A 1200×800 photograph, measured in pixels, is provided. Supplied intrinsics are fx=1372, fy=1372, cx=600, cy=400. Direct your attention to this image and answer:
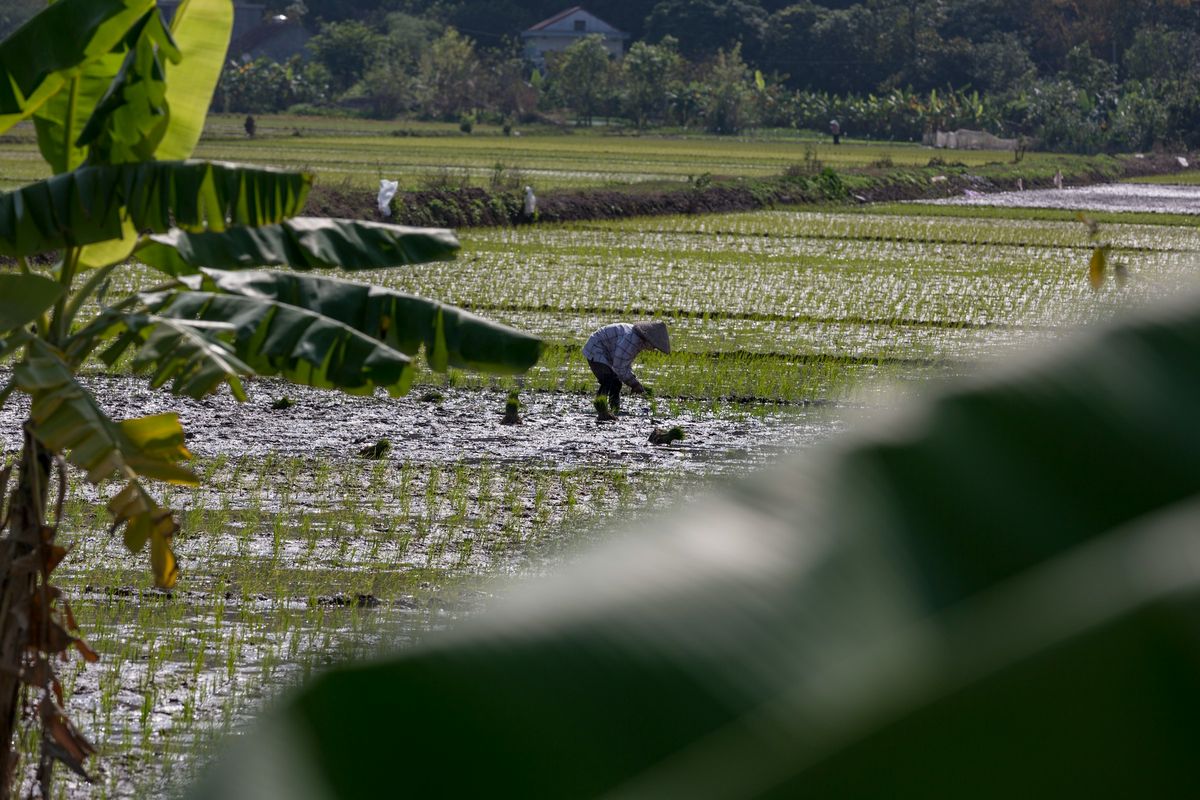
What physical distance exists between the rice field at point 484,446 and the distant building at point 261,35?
51903 mm

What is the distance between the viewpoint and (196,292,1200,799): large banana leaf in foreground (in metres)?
0.36

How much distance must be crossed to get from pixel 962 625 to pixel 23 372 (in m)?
2.73

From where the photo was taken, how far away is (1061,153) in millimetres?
49969

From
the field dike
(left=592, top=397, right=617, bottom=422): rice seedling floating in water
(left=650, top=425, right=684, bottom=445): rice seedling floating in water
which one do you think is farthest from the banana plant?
the field dike

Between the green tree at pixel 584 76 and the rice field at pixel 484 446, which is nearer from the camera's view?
the rice field at pixel 484 446

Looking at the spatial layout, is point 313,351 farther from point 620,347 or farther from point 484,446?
point 620,347

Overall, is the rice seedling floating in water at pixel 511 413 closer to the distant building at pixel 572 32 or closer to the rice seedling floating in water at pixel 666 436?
the rice seedling floating in water at pixel 666 436

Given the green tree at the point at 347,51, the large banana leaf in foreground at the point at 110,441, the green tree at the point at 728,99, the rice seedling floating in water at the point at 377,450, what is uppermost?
the large banana leaf in foreground at the point at 110,441

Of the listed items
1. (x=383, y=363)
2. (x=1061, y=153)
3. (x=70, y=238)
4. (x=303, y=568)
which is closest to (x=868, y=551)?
(x=383, y=363)

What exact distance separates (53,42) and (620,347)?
19.0ft

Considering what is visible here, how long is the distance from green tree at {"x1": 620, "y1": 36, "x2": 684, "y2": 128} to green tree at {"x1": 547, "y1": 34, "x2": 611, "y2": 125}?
0.93 m

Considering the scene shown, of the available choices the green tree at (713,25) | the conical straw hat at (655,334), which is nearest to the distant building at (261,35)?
the green tree at (713,25)

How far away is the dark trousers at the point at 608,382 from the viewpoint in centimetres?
896

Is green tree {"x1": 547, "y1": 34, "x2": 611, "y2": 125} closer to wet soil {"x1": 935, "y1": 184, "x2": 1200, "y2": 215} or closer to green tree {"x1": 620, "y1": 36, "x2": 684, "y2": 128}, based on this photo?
green tree {"x1": 620, "y1": 36, "x2": 684, "y2": 128}
